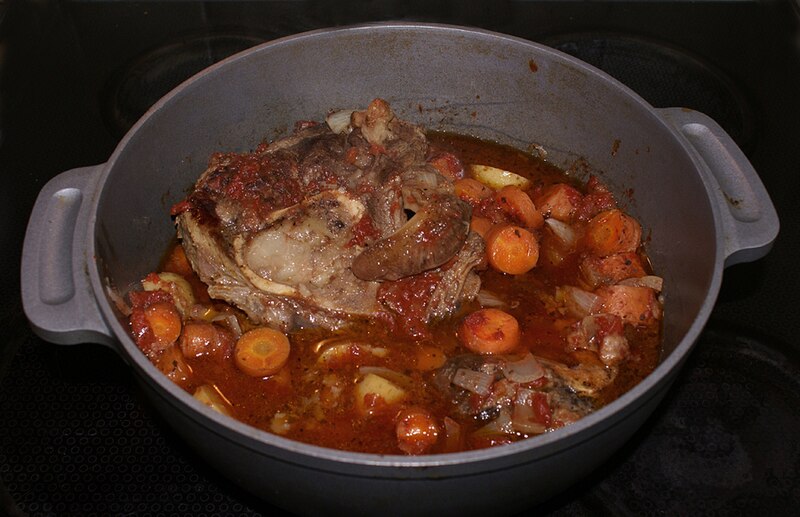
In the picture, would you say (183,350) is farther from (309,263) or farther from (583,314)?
(583,314)

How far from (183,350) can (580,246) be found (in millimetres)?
1543

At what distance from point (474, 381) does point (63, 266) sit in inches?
51.1

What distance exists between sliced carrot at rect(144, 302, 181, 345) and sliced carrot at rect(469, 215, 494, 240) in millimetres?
1149

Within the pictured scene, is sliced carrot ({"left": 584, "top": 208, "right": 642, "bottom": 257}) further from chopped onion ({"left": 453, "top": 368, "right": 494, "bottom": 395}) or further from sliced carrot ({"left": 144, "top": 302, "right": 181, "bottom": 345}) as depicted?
sliced carrot ({"left": 144, "top": 302, "right": 181, "bottom": 345})

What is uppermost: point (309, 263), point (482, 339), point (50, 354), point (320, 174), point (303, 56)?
point (303, 56)

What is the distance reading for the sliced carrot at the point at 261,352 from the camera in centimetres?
273

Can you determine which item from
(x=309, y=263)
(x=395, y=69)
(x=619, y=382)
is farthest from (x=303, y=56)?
(x=619, y=382)

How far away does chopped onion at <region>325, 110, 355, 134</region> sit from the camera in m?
3.19

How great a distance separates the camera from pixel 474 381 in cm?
264

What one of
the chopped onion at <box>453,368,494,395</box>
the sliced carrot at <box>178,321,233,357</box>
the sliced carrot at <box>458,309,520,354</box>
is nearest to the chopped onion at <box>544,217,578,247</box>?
the sliced carrot at <box>458,309,520,354</box>

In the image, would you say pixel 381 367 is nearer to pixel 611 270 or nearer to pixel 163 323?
pixel 163 323

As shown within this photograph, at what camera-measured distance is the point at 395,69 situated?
3.37m

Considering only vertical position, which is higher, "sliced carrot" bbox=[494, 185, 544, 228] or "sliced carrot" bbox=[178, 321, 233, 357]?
"sliced carrot" bbox=[494, 185, 544, 228]

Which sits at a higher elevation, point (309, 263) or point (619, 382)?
point (309, 263)
